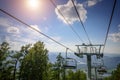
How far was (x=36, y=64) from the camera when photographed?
3052 centimetres

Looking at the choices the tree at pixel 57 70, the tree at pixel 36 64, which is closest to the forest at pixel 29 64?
the tree at pixel 36 64

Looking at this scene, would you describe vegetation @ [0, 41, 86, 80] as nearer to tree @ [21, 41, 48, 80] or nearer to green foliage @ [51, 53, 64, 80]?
tree @ [21, 41, 48, 80]

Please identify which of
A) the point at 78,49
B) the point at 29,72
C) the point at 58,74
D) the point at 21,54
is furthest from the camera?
the point at 58,74

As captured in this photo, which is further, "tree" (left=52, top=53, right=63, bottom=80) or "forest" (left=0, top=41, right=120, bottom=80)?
"tree" (left=52, top=53, right=63, bottom=80)

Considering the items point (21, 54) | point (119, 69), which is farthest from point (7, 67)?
point (119, 69)

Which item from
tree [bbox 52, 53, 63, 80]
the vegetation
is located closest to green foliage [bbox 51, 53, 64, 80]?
tree [bbox 52, 53, 63, 80]

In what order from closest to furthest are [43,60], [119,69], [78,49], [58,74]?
[43,60] < [78,49] < [58,74] < [119,69]

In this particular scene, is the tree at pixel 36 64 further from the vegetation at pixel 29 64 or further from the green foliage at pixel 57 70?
the green foliage at pixel 57 70

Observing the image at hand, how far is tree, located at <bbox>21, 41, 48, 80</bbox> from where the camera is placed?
2962 centimetres

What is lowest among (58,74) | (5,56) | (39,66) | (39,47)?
(58,74)

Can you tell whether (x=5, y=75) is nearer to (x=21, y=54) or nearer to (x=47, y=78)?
(x=21, y=54)

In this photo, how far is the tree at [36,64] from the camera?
2962cm

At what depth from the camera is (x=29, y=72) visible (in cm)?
2975

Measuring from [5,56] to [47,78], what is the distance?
10.9 metres
